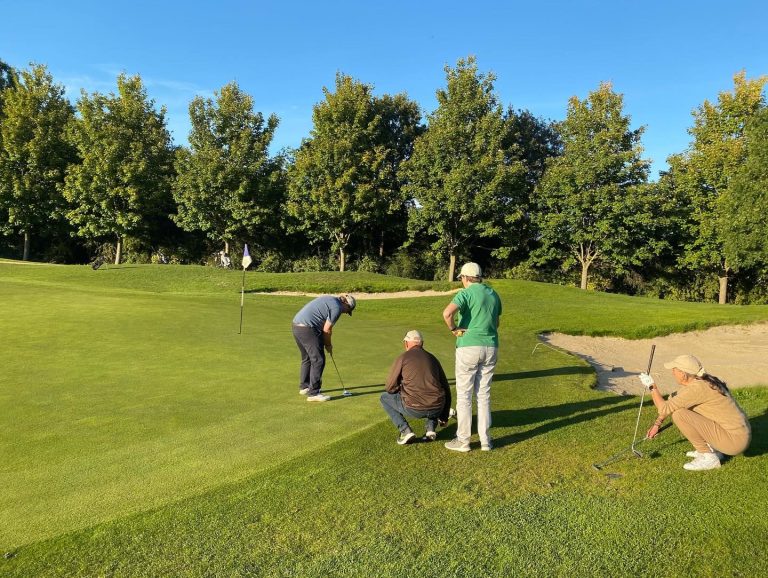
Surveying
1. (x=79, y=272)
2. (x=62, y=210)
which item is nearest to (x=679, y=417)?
(x=79, y=272)

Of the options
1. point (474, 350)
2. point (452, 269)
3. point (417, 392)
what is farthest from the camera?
point (452, 269)

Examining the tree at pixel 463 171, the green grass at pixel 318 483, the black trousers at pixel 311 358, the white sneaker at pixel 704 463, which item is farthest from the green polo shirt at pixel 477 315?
the tree at pixel 463 171

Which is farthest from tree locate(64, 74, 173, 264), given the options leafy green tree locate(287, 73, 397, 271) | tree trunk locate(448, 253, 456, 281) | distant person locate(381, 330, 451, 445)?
distant person locate(381, 330, 451, 445)

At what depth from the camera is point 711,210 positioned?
3944 cm

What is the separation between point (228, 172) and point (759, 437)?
4056 cm

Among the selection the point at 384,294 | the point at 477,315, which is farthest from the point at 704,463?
the point at 384,294

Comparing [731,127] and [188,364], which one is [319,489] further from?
[731,127]

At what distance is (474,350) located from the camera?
252 inches

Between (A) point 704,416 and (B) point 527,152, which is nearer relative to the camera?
(A) point 704,416

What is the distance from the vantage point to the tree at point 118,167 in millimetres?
42125

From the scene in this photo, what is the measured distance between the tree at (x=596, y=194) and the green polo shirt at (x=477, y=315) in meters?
34.9

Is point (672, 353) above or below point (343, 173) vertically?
below

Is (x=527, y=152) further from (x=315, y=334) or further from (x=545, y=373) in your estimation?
(x=315, y=334)

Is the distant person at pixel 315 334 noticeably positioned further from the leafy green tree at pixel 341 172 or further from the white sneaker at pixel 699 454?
the leafy green tree at pixel 341 172
